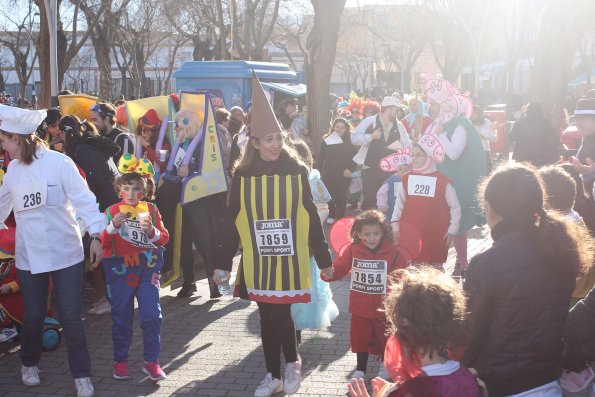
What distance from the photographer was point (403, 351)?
290 centimetres

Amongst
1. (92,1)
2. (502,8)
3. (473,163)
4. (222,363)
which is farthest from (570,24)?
(502,8)

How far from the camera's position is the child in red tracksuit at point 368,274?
543 cm

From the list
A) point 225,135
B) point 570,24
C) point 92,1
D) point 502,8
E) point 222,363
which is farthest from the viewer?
point 502,8

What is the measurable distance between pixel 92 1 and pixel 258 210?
2544cm

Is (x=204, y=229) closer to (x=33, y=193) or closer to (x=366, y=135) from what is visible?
(x=33, y=193)

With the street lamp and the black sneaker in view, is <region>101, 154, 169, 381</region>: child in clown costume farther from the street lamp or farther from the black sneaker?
the street lamp

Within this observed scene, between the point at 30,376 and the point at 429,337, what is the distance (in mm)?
3601

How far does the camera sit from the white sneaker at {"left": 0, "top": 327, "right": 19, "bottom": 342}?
6475 mm

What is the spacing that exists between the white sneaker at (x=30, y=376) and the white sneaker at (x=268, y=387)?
1.50 m

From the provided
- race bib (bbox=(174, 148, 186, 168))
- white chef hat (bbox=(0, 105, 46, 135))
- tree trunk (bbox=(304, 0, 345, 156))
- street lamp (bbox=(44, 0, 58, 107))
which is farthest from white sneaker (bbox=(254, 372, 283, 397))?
street lamp (bbox=(44, 0, 58, 107))

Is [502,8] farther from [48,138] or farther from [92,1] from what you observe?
[48,138]

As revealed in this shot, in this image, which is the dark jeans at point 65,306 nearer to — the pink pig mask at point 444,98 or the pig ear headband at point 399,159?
the pig ear headband at point 399,159

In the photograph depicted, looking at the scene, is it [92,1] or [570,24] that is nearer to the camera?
[570,24]

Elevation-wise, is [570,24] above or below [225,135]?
above
